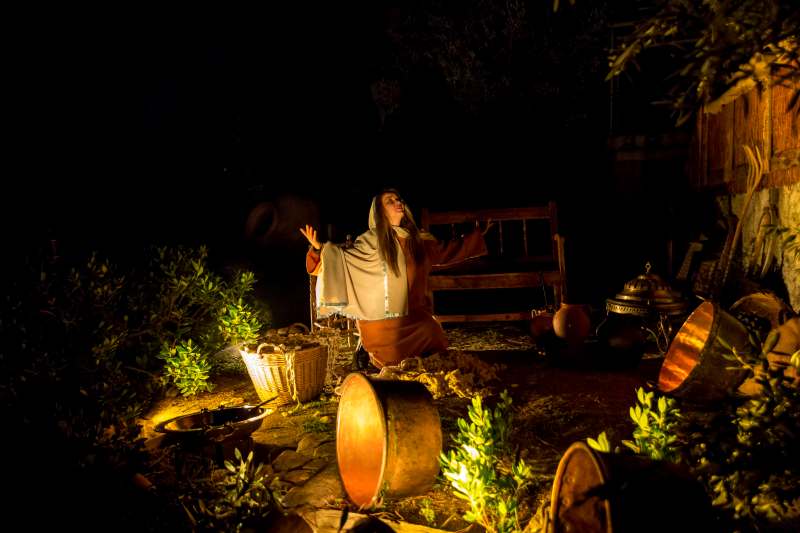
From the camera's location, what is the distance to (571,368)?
20.0 ft

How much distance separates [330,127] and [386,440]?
1126cm

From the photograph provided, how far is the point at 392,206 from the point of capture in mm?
5645

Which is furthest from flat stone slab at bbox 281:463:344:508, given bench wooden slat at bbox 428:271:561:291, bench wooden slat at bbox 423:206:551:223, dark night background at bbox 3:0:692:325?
dark night background at bbox 3:0:692:325

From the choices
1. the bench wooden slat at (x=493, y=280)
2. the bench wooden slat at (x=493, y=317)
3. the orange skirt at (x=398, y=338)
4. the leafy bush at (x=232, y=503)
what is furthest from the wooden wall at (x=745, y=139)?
the leafy bush at (x=232, y=503)

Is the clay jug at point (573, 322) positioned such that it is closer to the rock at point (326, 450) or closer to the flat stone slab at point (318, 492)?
the rock at point (326, 450)

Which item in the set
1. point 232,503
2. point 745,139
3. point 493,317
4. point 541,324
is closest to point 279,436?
point 232,503

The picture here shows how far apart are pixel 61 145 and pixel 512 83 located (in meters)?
8.75

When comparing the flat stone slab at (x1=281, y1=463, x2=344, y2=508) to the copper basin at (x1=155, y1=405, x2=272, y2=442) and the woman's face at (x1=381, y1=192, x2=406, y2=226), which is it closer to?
the copper basin at (x1=155, y1=405, x2=272, y2=442)

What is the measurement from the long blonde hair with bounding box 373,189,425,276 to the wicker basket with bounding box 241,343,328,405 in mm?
1088

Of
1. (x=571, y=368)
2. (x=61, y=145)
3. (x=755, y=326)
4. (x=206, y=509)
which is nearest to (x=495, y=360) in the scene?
(x=571, y=368)

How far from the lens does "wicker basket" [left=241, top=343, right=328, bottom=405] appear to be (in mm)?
5109

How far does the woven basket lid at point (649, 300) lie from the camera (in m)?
5.32

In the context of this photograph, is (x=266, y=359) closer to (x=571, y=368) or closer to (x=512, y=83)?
(x=571, y=368)

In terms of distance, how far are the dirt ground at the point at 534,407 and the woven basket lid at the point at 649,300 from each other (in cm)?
70
